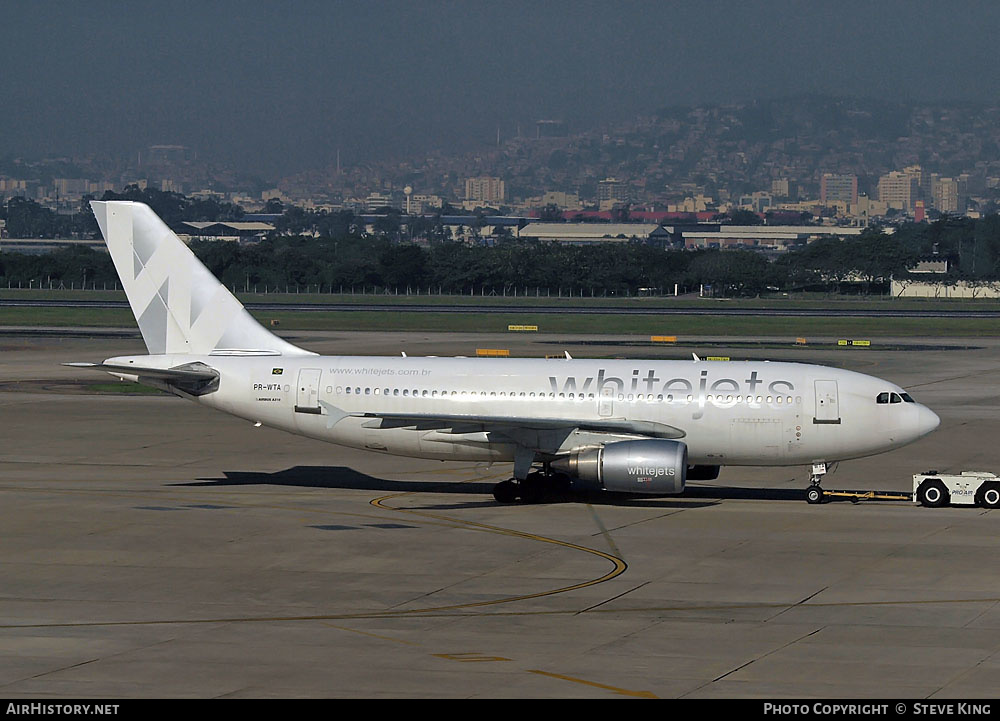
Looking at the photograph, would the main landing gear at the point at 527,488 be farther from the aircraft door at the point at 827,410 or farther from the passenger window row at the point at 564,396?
the aircraft door at the point at 827,410

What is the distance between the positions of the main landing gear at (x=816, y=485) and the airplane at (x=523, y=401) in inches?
1.8

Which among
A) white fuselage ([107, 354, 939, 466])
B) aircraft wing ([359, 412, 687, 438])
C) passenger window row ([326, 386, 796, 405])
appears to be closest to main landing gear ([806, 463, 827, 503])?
white fuselage ([107, 354, 939, 466])

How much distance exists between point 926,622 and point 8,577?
63.2 feet

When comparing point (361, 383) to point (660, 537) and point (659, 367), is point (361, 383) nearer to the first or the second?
point (659, 367)

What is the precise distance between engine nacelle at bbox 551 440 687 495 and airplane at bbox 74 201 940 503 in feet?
0.13

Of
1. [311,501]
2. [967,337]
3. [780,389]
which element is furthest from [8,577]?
[967,337]

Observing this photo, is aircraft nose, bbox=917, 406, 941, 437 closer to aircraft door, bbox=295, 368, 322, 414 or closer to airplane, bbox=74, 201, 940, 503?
airplane, bbox=74, 201, 940, 503

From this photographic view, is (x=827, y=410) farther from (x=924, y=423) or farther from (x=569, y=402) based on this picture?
(x=569, y=402)

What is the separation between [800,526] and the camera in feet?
124

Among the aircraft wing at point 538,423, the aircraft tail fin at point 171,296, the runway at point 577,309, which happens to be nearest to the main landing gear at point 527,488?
the aircraft wing at point 538,423

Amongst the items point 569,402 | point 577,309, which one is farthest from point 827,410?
point 577,309

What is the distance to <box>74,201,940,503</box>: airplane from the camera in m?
41.0

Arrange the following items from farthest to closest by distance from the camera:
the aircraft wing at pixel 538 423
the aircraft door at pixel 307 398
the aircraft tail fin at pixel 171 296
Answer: the aircraft tail fin at pixel 171 296
the aircraft door at pixel 307 398
the aircraft wing at pixel 538 423

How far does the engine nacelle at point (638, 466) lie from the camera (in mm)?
38656
